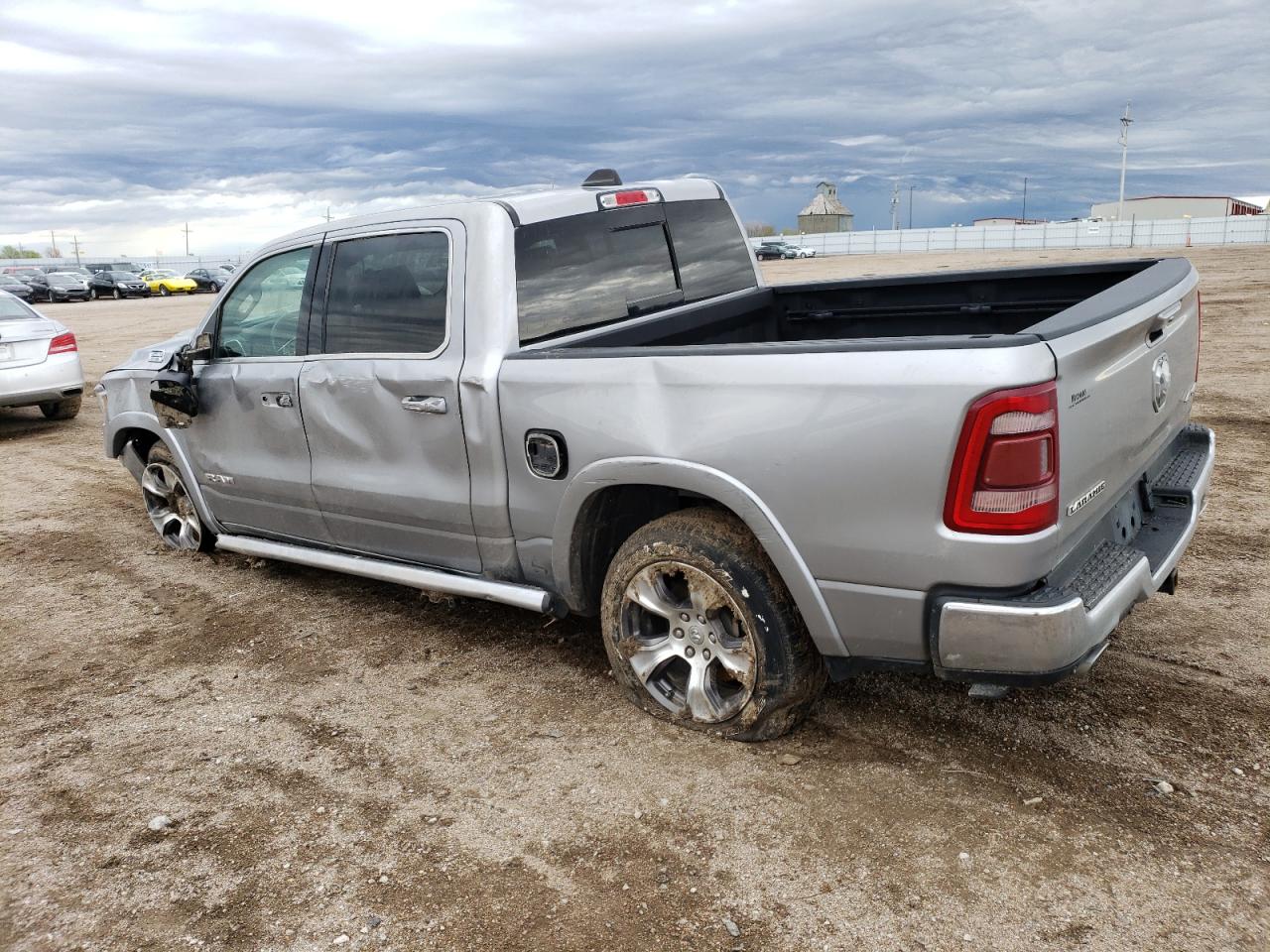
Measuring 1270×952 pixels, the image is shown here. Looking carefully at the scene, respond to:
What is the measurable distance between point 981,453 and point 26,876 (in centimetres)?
305

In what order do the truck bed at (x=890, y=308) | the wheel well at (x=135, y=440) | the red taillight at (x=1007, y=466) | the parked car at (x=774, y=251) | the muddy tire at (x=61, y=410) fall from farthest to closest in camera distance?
the parked car at (x=774, y=251)
the muddy tire at (x=61, y=410)
the wheel well at (x=135, y=440)
the truck bed at (x=890, y=308)
the red taillight at (x=1007, y=466)

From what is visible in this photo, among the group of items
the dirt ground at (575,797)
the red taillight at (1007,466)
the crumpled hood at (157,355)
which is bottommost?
the dirt ground at (575,797)

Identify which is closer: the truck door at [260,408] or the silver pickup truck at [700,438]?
the silver pickup truck at [700,438]

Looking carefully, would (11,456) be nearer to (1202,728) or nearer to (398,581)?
(398,581)

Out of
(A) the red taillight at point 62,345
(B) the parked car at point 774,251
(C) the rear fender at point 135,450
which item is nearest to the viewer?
(C) the rear fender at point 135,450

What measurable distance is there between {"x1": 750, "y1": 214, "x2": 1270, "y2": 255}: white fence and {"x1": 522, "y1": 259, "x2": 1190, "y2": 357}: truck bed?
139 ft

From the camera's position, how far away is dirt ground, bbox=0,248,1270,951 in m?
2.72

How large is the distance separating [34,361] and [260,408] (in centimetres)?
683

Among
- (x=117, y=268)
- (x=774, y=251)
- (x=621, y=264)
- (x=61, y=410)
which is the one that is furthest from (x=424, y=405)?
(x=774, y=251)

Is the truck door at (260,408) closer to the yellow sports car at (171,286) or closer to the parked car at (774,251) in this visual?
the yellow sports car at (171,286)

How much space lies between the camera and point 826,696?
389 cm

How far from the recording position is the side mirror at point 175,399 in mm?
5203

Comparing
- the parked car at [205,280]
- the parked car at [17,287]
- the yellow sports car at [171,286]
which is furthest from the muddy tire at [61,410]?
the parked car at [205,280]

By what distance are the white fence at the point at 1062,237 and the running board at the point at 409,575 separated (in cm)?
4295
